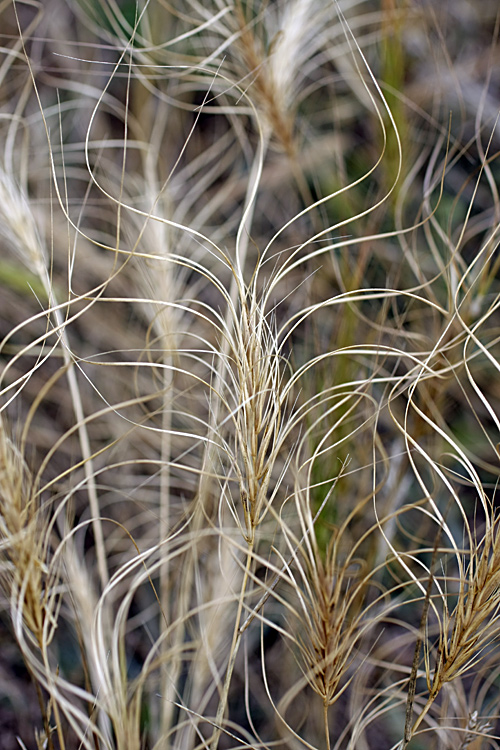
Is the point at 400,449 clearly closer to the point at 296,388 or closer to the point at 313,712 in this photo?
the point at 296,388

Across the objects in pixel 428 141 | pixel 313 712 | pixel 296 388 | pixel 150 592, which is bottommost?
pixel 313 712

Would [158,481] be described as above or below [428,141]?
below

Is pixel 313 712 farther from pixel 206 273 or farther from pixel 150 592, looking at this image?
pixel 206 273

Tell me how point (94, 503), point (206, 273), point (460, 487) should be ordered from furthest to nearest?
point (460, 487), point (94, 503), point (206, 273)

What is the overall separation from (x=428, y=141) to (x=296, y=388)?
39 centimetres

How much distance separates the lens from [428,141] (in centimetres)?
76

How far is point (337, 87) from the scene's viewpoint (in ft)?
2.78

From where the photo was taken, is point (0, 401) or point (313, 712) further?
point (0, 401)

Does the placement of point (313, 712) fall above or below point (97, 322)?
below

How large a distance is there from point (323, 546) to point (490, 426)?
0.33 metres

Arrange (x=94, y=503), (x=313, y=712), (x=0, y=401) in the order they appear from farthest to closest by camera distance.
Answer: (x=0, y=401) < (x=313, y=712) < (x=94, y=503)

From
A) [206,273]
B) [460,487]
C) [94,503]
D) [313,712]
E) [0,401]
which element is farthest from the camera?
[0,401]

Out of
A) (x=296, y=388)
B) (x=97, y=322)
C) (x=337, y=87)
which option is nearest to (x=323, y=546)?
(x=296, y=388)

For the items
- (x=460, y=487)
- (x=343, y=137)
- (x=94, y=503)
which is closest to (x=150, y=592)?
(x=94, y=503)
